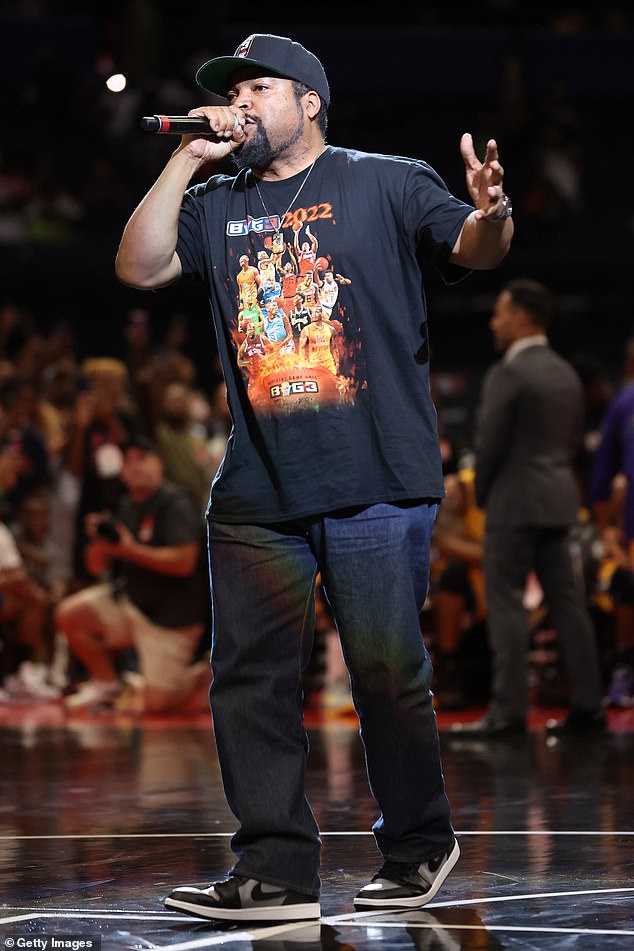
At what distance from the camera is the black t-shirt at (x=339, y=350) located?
3.66 meters

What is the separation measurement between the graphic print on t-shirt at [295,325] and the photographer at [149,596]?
4864mm

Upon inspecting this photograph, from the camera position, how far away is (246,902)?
356 centimetres

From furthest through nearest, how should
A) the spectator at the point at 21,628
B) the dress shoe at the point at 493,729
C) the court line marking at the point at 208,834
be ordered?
the spectator at the point at 21,628
the dress shoe at the point at 493,729
the court line marking at the point at 208,834

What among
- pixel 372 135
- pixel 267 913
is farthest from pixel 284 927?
pixel 372 135

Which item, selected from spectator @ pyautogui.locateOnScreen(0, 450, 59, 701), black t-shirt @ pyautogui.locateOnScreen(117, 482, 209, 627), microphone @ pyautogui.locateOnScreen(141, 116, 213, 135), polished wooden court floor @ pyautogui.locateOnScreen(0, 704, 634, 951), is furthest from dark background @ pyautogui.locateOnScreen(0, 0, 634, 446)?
microphone @ pyautogui.locateOnScreen(141, 116, 213, 135)

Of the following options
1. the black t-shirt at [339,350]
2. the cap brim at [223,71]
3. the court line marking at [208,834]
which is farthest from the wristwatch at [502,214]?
the court line marking at [208,834]

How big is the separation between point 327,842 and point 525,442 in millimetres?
3199

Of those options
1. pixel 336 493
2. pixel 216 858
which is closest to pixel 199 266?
pixel 336 493

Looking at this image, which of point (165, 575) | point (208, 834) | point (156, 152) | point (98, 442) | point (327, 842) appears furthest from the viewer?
point (156, 152)

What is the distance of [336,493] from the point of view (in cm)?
364

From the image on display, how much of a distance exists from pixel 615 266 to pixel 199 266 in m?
13.0

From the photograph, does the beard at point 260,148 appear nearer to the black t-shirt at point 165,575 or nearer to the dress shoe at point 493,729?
the dress shoe at point 493,729

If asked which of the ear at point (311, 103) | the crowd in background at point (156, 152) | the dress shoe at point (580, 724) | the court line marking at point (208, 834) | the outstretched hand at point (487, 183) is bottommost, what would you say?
the dress shoe at point (580, 724)

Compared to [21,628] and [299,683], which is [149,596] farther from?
[299,683]
